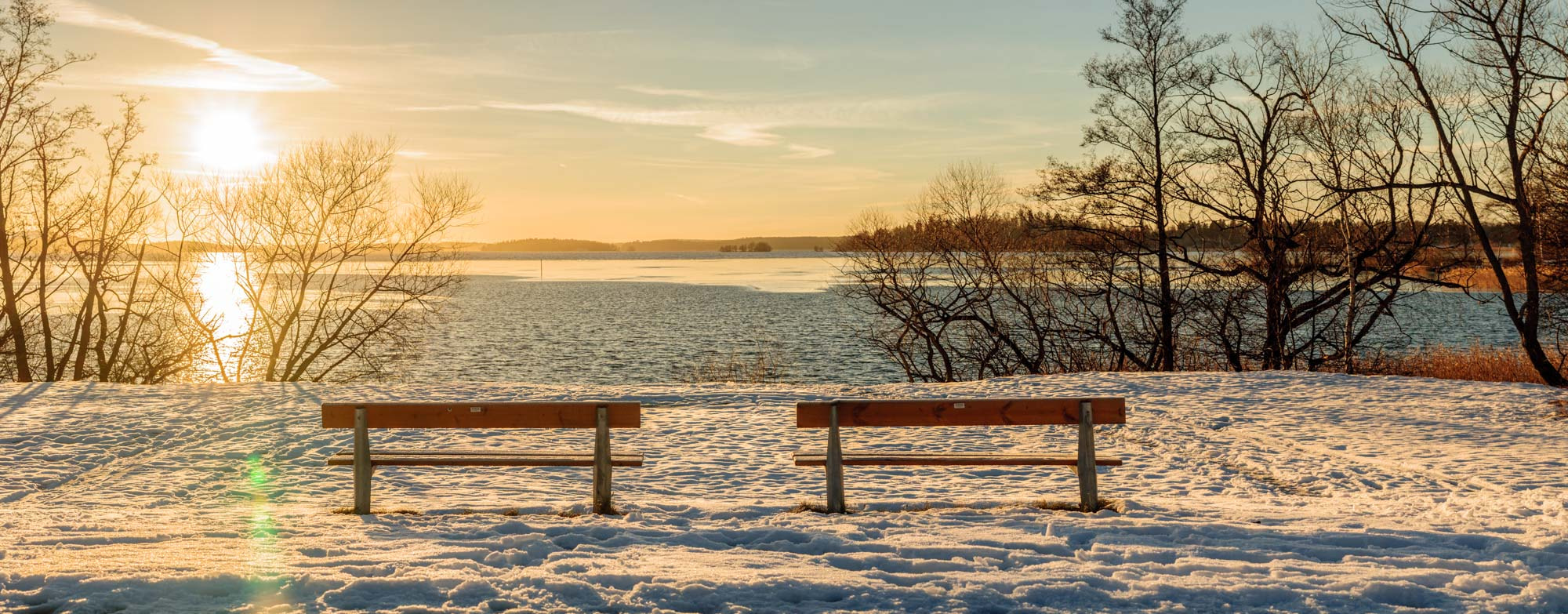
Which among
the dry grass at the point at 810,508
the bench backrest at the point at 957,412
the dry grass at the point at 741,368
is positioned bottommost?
the dry grass at the point at 810,508

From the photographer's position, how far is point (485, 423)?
7.01 m

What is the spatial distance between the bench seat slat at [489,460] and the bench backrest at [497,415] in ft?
0.99

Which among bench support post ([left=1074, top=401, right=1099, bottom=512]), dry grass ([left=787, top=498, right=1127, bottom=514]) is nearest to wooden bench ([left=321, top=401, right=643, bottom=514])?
dry grass ([left=787, top=498, right=1127, bottom=514])

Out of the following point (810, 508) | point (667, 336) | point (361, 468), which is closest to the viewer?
point (361, 468)

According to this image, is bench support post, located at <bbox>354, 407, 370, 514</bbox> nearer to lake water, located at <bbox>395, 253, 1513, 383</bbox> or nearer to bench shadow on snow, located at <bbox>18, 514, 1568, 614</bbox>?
bench shadow on snow, located at <bbox>18, 514, 1568, 614</bbox>

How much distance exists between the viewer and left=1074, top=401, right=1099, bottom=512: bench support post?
7.20m

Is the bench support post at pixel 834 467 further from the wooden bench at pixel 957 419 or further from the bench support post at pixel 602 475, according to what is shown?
the bench support post at pixel 602 475

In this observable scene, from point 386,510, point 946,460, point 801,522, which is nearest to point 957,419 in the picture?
point 946,460

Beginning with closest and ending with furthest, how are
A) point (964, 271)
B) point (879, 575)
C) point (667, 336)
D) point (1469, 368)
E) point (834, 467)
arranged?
point (879, 575) → point (834, 467) → point (1469, 368) → point (964, 271) → point (667, 336)

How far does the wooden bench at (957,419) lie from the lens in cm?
711

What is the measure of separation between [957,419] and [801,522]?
130 centimetres

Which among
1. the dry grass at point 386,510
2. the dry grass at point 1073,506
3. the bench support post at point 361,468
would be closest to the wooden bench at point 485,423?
the bench support post at point 361,468

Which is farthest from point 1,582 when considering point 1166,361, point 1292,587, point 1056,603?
point 1166,361

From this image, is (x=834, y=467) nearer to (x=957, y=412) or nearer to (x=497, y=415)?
(x=957, y=412)
